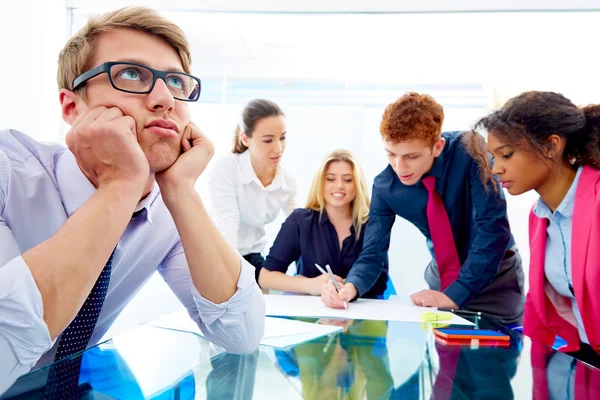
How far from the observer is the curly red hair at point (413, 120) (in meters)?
2.09

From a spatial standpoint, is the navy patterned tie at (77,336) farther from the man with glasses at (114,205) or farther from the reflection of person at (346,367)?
the reflection of person at (346,367)

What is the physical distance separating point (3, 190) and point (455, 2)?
10.6 ft

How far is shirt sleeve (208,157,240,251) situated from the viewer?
9.22ft

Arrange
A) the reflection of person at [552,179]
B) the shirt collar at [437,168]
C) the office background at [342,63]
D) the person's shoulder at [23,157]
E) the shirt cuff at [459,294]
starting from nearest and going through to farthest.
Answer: the person's shoulder at [23,157], the reflection of person at [552,179], the shirt cuff at [459,294], the shirt collar at [437,168], the office background at [342,63]

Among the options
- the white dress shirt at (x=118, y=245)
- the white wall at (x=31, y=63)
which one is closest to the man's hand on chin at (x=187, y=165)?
the white dress shirt at (x=118, y=245)

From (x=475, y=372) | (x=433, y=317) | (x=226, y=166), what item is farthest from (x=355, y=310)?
(x=226, y=166)

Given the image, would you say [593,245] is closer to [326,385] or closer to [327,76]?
[326,385]

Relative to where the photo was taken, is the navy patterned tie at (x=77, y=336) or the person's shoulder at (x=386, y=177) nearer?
the navy patterned tie at (x=77, y=336)

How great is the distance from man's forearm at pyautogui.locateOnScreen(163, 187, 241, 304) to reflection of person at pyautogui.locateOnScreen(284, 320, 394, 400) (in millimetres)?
212

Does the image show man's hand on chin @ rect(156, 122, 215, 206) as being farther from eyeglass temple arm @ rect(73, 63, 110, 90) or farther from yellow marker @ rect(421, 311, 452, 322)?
yellow marker @ rect(421, 311, 452, 322)

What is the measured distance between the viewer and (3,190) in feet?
3.21

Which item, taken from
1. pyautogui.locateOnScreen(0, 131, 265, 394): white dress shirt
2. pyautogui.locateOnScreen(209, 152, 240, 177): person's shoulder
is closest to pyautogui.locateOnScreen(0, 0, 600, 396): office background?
pyautogui.locateOnScreen(209, 152, 240, 177): person's shoulder

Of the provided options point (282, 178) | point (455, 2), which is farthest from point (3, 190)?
point (455, 2)

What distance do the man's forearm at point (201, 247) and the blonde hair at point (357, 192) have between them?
1686 millimetres
